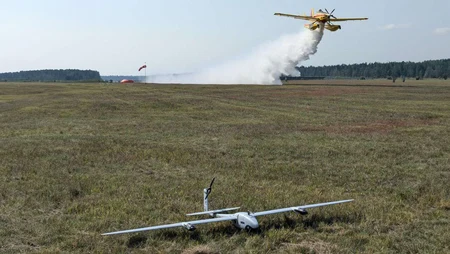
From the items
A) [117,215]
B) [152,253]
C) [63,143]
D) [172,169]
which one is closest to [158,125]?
[63,143]

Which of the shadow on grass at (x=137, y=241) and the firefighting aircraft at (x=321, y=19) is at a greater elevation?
the firefighting aircraft at (x=321, y=19)

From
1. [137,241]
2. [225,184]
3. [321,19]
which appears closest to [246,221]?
[137,241]

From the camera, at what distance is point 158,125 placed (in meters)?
34.4

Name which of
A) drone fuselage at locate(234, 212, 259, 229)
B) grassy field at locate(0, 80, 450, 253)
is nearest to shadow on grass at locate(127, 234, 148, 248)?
grassy field at locate(0, 80, 450, 253)

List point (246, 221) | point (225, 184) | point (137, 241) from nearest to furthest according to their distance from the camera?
1. point (137, 241)
2. point (246, 221)
3. point (225, 184)

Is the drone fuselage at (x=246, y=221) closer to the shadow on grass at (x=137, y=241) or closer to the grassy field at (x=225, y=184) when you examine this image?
the grassy field at (x=225, y=184)

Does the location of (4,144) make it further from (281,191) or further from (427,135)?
(427,135)

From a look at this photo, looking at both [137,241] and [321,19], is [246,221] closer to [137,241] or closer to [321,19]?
[137,241]

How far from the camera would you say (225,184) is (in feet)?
53.1

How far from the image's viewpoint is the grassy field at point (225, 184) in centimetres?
1063

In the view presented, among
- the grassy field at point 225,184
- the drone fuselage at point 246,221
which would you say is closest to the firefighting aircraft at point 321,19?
the grassy field at point 225,184

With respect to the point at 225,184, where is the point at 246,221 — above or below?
above

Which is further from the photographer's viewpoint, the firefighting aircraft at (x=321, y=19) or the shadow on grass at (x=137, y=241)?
the firefighting aircraft at (x=321, y=19)

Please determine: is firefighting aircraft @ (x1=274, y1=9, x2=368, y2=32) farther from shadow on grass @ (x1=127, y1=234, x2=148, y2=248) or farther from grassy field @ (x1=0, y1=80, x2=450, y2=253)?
shadow on grass @ (x1=127, y1=234, x2=148, y2=248)
